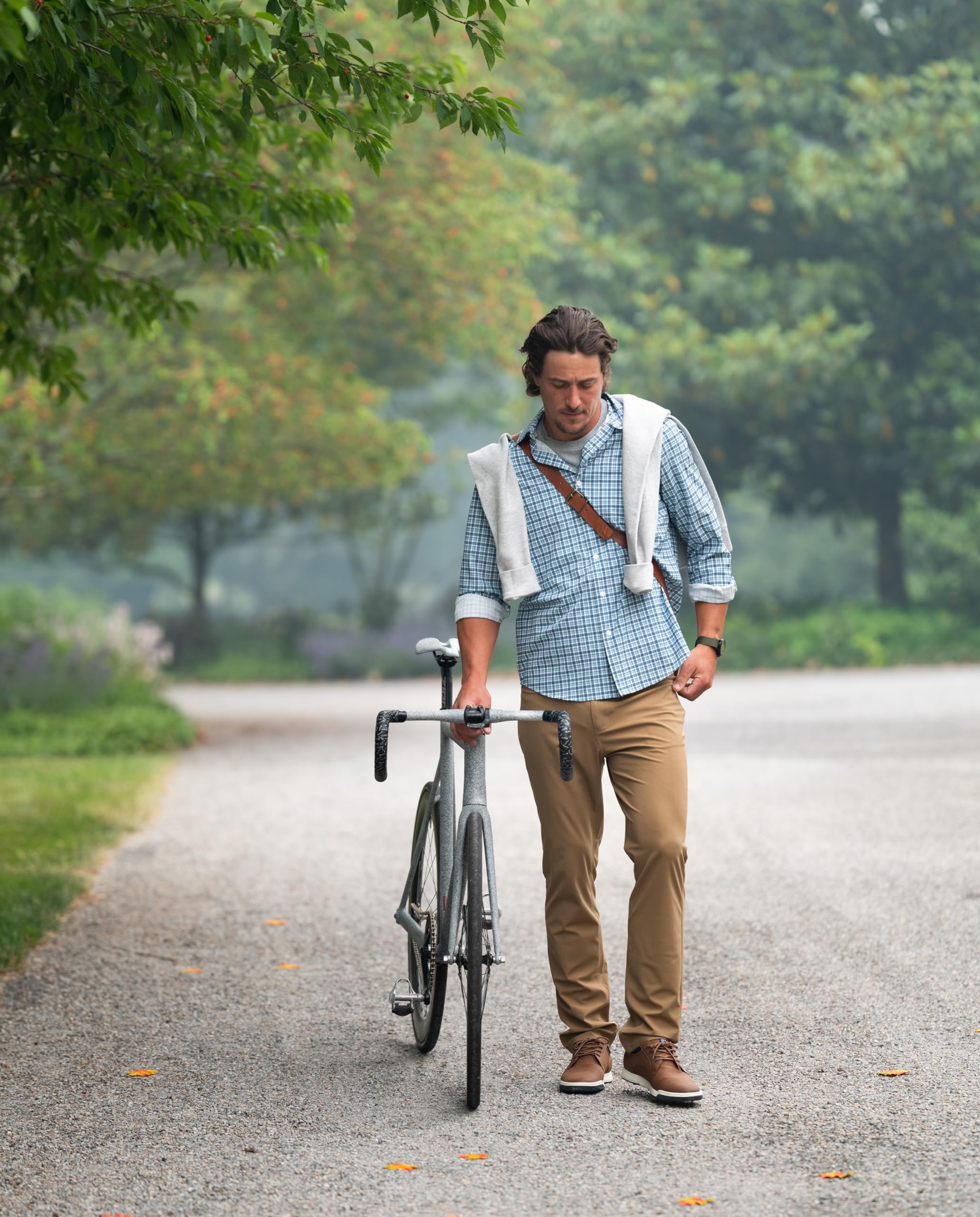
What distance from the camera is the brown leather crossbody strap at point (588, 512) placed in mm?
4641

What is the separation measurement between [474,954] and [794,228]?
2808cm

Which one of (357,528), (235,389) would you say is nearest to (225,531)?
(357,528)

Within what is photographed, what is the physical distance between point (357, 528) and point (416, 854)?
28482 millimetres

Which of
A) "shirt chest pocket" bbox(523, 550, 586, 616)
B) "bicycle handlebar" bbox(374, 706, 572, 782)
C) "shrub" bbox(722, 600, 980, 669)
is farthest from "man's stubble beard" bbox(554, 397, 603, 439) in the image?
"shrub" bbox(722, 600, 980, 669)

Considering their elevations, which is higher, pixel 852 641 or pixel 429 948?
pixel 852 641

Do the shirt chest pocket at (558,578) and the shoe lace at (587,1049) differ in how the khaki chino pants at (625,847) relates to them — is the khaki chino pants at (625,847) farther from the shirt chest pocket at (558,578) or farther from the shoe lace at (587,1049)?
the shirt chest pocket at (558,578)

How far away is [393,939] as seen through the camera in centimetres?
676

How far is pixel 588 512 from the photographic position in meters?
4.65

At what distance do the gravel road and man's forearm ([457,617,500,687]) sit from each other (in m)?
1.24

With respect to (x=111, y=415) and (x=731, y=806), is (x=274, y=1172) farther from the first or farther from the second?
(x=111, y=415)

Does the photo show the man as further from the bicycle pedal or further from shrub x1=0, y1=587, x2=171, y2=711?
shrub x1=0, y1=587, x2=171, y2=711

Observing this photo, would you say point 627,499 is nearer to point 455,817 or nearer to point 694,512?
point 694,512

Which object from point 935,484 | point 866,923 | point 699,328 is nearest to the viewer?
point 866,923

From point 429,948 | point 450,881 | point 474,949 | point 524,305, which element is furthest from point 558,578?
point 524,305
